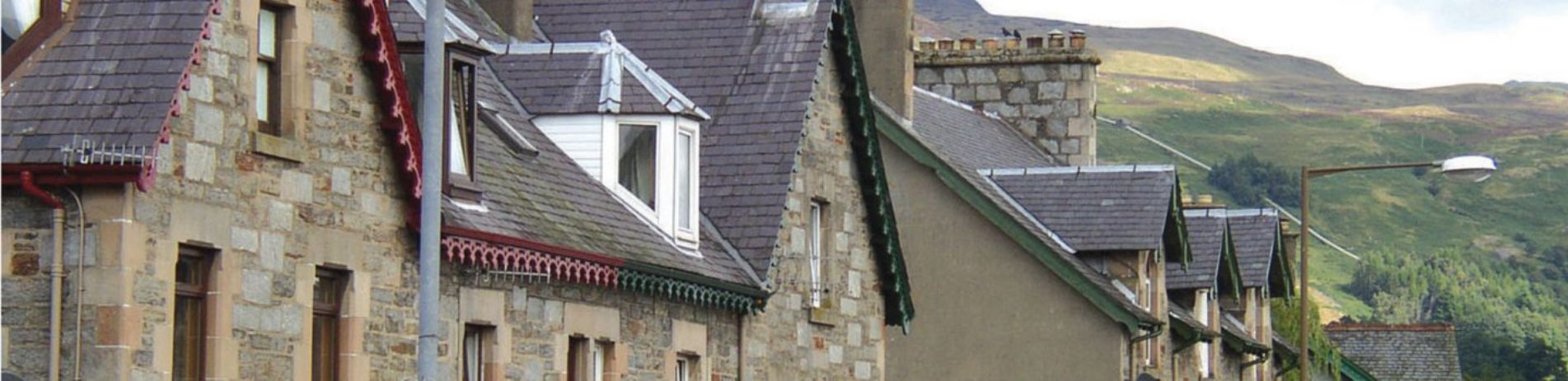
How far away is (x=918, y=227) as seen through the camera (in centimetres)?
4353

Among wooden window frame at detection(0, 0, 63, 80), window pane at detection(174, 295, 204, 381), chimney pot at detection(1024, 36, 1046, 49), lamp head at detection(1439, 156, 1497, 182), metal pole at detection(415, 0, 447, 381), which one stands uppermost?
chimney pot at detection(1024, 36, 1046, 49)

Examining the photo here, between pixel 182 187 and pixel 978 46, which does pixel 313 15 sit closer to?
pixel 182 187

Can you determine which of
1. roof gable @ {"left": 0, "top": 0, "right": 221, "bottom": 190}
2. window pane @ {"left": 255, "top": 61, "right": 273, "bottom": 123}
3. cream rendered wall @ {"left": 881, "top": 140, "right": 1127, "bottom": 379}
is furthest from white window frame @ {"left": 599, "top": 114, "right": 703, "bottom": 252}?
cream rendered wall @ {"left": 881, "top": 140, "right": 1127, "bottom": 379}

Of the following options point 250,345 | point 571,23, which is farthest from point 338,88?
point 571,23

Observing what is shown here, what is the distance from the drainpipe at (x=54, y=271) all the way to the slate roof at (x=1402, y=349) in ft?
204

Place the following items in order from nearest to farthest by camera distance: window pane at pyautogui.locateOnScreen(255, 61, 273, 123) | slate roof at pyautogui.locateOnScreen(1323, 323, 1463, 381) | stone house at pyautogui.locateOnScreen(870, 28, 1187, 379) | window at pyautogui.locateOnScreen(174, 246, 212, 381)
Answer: window at pyautogui.locateOnScreen(174, 246, 212, 381) < window pane at pyautogui.locateOnScreen(255, 61, 273, 123) < stone house at pyautogui.locateOnScreen(870, 28, 1187, 379) < slate roof at pyautogui.locateOnScreen(1323, 323, 1463, 381)

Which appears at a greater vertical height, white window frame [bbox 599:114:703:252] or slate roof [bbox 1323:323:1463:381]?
white window frame [bbox 599:114:703:252]

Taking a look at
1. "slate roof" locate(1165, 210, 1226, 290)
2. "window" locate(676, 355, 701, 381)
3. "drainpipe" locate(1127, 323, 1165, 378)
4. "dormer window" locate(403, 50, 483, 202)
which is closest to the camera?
"dormer window" locate(403, 50, 483, 202)

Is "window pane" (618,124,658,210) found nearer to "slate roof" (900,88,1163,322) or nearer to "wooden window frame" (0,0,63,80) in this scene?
"wooden window frame" (0,0,63,80)

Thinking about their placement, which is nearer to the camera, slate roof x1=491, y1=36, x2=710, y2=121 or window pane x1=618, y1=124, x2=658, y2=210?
slate roof x1=491, y1=36, x2=710, y2=121

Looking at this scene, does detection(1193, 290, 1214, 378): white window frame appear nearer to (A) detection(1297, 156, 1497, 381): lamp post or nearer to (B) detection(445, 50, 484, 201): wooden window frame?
(A) detection(1297, 156, 1497, 381): lamp post

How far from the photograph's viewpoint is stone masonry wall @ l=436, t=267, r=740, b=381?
2669cm

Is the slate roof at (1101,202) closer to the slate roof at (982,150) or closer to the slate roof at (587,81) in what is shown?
the slate roof at (982,150)

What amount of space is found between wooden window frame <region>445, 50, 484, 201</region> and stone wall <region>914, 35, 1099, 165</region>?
28.6 metres
